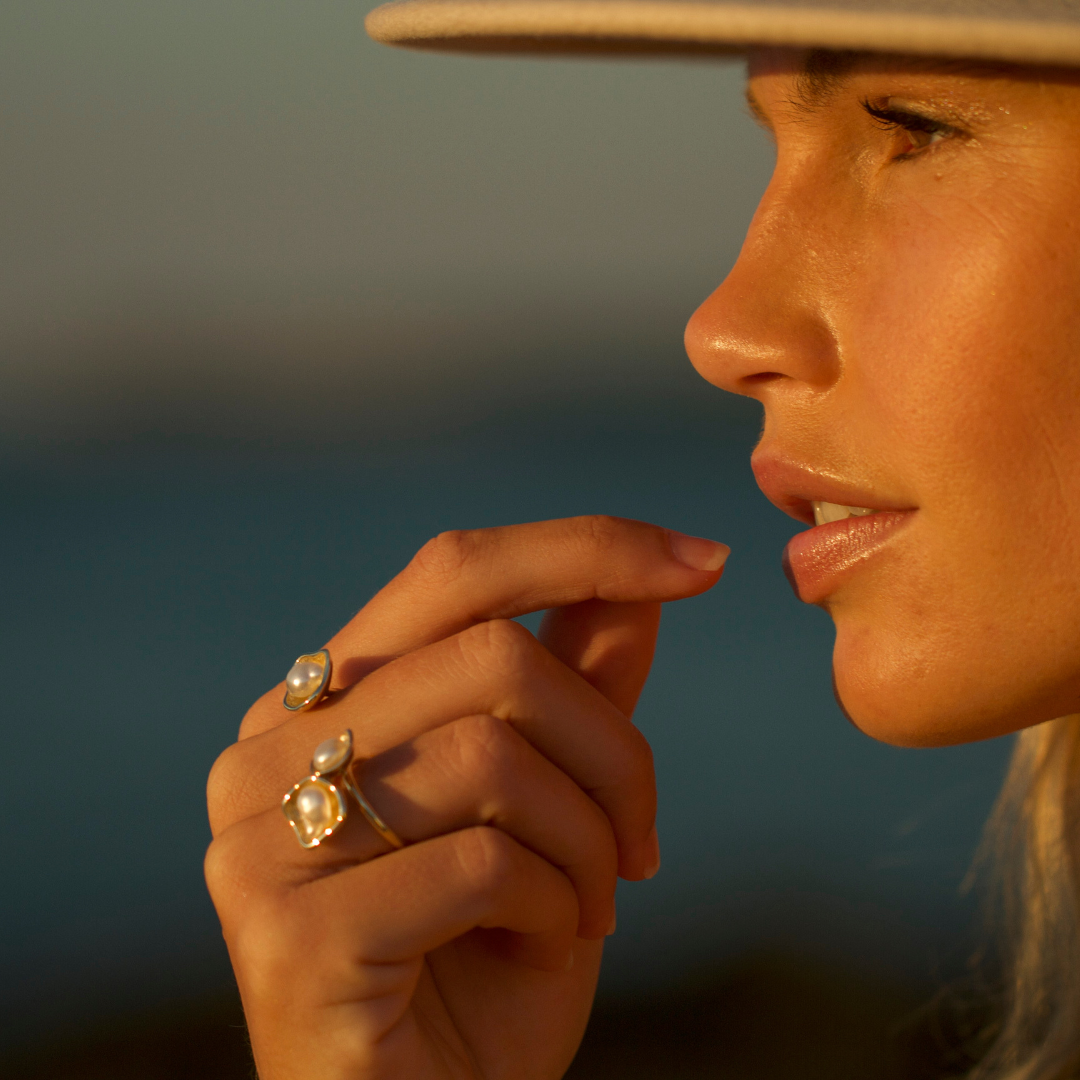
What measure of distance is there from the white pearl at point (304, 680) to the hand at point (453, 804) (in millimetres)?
35

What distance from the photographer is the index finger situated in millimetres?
1530

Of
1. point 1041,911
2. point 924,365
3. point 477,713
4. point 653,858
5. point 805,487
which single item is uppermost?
point 924,365

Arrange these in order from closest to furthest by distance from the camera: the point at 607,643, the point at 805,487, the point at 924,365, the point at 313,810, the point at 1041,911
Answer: the point at 924,365
the point at 313,810
the point at 805,487
the point at 607,643
the point at 1041,911

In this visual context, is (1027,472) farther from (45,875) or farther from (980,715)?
(45,875)

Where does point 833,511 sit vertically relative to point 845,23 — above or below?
below

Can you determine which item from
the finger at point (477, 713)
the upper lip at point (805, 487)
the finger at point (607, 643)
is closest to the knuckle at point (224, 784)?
the finger at point (477, 713)

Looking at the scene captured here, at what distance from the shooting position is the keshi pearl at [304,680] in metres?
1.52

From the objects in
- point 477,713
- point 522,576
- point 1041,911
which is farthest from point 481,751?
point 1041,911

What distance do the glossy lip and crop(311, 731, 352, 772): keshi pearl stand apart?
787 millimetres

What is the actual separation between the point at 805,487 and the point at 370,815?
0.83m

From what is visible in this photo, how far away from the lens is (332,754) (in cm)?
139

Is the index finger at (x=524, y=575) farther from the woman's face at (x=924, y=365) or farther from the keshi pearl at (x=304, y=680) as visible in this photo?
the woman's face at (x=924, y=365)

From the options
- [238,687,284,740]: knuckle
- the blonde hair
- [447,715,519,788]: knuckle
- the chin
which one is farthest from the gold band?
the blonde hair

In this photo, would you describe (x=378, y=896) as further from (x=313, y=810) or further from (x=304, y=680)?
(x=304, y=680)
